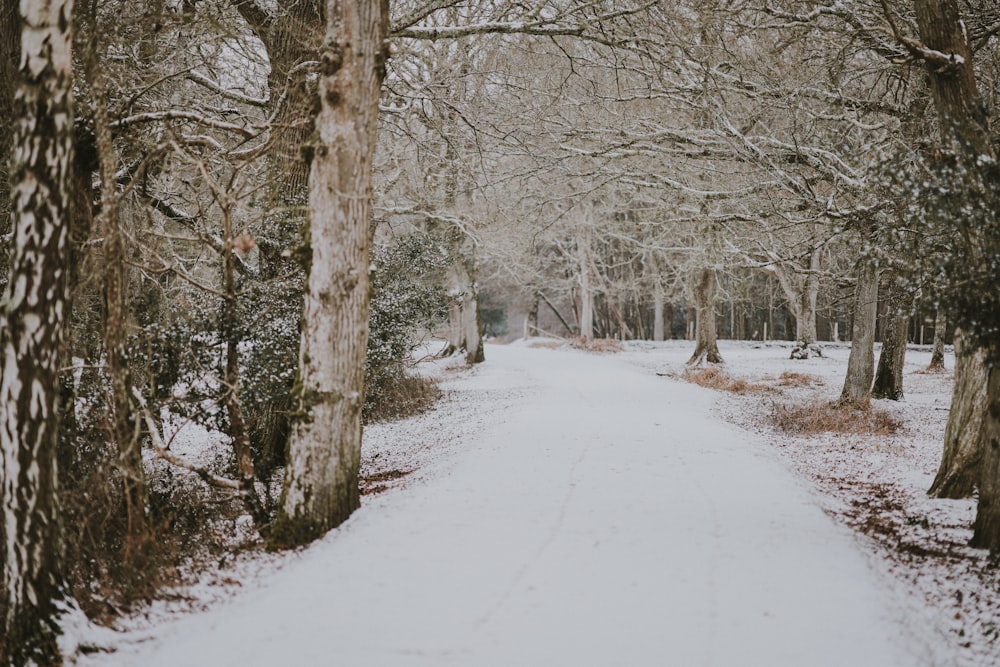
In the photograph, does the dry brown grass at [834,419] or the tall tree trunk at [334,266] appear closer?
the tall tree trunk at [334,266]

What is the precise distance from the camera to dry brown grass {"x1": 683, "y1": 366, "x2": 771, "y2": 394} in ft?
55.8

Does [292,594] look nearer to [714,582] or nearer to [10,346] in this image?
[10,346]

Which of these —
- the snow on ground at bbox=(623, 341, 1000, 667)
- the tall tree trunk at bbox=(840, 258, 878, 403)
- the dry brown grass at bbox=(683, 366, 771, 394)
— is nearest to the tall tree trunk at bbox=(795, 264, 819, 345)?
the dry brown grass at bbox=(683, 366, 771, 394)

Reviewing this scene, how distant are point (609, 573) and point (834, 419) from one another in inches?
370

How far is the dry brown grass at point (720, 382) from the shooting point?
17.0m

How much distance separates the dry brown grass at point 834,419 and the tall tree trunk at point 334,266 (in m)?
9.16

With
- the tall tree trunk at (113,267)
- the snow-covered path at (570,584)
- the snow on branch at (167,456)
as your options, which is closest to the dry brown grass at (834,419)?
the snow-covered path at (570,584)

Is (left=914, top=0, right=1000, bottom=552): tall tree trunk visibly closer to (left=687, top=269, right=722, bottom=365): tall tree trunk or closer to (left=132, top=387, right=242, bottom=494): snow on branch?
(left=132, top=387, right=242, bottom=494): snow on branch

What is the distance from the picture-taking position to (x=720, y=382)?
18.0 m

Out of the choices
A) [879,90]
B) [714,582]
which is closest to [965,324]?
[714,582]

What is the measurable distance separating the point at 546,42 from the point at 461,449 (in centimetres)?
848

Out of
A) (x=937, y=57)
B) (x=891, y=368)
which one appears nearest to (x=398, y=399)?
(x=891, y=368)

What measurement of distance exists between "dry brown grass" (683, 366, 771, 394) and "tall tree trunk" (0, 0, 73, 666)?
50.6ft

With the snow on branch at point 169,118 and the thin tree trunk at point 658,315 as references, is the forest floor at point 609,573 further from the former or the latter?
the thin tree trunk at point 658,315
